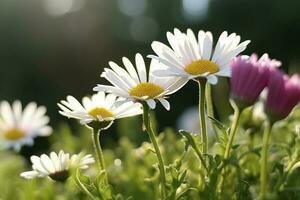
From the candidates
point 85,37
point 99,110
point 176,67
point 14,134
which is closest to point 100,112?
point 99,110

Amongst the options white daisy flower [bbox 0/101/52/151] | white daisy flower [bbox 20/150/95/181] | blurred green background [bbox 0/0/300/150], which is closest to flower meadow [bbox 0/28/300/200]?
white daisy flower [bbox 20/150/95/181]

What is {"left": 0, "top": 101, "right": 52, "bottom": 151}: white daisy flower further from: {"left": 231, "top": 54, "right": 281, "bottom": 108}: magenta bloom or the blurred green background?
the blurred green background

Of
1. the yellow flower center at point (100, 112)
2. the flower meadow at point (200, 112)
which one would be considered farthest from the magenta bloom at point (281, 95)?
the yellow flower center at point (100, 112)

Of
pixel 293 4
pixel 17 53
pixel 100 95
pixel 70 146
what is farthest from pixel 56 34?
pixel 100 95

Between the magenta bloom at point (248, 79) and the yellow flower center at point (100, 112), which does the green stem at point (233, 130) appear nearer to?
the magenta bloom at point (248, 79)

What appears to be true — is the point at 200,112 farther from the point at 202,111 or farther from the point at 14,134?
the point at 14,134

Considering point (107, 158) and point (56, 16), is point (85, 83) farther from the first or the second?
point (107, 158)
